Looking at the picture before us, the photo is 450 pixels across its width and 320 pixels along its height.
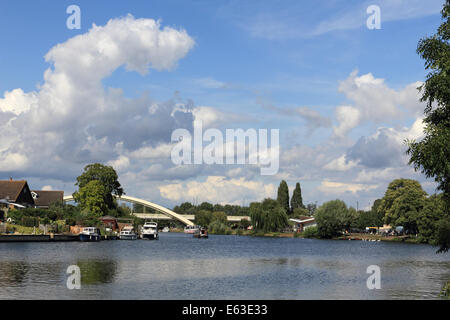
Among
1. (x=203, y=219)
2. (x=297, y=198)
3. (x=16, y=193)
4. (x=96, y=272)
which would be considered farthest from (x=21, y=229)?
(x=297, y=198)

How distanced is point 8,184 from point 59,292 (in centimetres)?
8065

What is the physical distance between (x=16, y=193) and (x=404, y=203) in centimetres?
7346

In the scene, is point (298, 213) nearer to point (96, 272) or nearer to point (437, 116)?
point (96, 272)

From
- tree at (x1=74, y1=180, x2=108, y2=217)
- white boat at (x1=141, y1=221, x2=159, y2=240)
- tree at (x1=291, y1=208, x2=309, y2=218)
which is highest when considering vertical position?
tree at (x1=74, y1=180, x2=108, y2=217)

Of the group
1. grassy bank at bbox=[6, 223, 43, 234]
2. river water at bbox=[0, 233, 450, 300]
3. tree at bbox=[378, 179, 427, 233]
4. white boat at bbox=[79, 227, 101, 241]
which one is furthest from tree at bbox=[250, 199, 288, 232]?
river water at bbox=[0, 233, 450, 300]

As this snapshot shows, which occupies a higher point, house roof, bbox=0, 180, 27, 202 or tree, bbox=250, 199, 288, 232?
house roof, bbox=0, 180, 27, 202

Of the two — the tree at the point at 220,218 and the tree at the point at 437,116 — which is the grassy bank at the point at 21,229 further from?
the tree at the point at 220,218

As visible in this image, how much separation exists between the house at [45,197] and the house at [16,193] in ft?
55.3

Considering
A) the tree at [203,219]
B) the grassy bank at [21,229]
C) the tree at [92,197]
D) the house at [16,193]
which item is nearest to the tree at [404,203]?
the tree at [92,197]

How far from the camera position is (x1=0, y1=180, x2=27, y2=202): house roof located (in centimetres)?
9667

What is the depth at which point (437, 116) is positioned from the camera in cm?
2428

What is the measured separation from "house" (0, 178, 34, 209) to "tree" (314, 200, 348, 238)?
2475 inches

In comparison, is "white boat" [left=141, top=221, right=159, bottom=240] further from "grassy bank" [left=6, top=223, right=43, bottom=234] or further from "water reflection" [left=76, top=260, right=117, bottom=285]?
"water reflection" [left=76, top=260, right=117, bottom=285]
